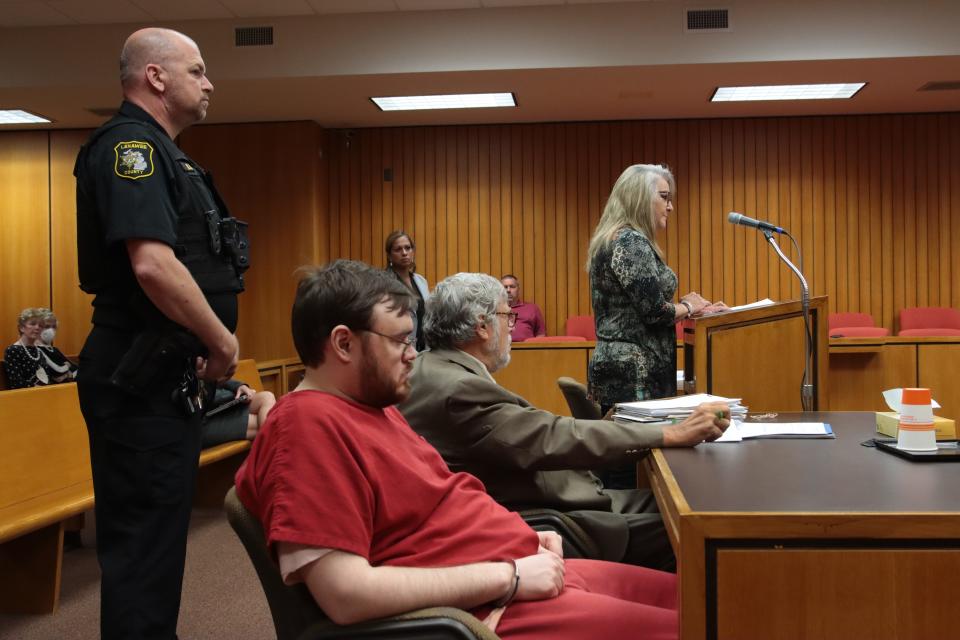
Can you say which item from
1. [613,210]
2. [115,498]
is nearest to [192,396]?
[115,498]

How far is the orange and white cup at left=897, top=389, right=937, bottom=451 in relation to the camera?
1.85 metres

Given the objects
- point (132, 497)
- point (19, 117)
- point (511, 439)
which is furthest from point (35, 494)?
point (19, 117)

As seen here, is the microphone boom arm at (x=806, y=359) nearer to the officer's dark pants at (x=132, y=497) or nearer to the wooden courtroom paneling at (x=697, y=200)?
the officer's dark pants at (x=132, y=497)

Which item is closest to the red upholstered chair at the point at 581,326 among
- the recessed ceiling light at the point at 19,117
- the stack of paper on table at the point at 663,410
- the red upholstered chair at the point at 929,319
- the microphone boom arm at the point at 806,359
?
the red upholstered chair at the point at 929,319

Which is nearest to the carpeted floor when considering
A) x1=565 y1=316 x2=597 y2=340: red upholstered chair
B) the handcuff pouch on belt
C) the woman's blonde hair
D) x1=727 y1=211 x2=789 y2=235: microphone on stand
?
the handcuff pouch on belt

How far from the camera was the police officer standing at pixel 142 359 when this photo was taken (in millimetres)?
1792

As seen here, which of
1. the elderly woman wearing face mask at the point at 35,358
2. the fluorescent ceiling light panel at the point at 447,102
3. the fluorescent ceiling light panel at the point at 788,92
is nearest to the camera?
the elderly woman wearing face mask at the point at 35,358

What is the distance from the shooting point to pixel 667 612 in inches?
57.8

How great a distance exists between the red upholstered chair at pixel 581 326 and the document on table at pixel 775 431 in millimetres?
6100

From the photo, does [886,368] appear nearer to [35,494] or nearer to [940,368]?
[940,368]

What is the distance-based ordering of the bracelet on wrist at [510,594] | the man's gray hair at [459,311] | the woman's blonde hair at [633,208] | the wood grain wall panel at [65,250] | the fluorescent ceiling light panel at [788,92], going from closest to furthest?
the bracelet on wrist at [510,594] < the man's gray hair at [459,311] < the woman's blonde hair at [633,208] < the fluorescent ceiling light panel at [788,92] < the wood grain wall panel at [65,250]

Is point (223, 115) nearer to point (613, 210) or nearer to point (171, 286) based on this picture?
point (613, 210)

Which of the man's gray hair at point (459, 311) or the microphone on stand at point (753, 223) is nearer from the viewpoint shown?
the man's gray hair at point (459, 311)

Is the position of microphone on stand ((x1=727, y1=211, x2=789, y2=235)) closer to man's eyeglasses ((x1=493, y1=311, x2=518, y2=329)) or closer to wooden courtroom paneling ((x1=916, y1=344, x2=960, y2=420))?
man's eyeglasses ((x1=493, y1=311, x2=518, y2=329))
